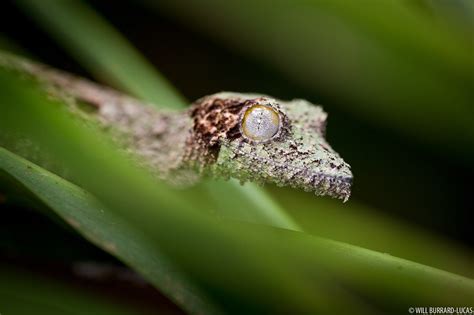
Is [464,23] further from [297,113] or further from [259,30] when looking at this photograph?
[259,30]

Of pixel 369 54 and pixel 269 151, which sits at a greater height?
pixel 369 54

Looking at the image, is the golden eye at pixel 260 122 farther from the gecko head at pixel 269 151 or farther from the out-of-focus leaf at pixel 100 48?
the out-of-focus leaf at pixel 100 48

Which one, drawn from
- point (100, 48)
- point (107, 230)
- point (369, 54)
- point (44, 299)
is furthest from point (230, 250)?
point (100, 48)

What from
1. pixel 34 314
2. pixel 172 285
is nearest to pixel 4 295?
pixel 34 314

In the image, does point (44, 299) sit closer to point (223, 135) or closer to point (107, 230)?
point (107, 230)

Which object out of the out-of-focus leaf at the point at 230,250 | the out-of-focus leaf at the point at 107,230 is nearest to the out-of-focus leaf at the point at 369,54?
the out-of-focus leaf at the point at 230,250

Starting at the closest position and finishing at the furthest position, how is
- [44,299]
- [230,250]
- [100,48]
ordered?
[230,250], [44,299], [100,48]

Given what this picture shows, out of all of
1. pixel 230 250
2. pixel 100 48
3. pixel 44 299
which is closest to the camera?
pixel 230 250
